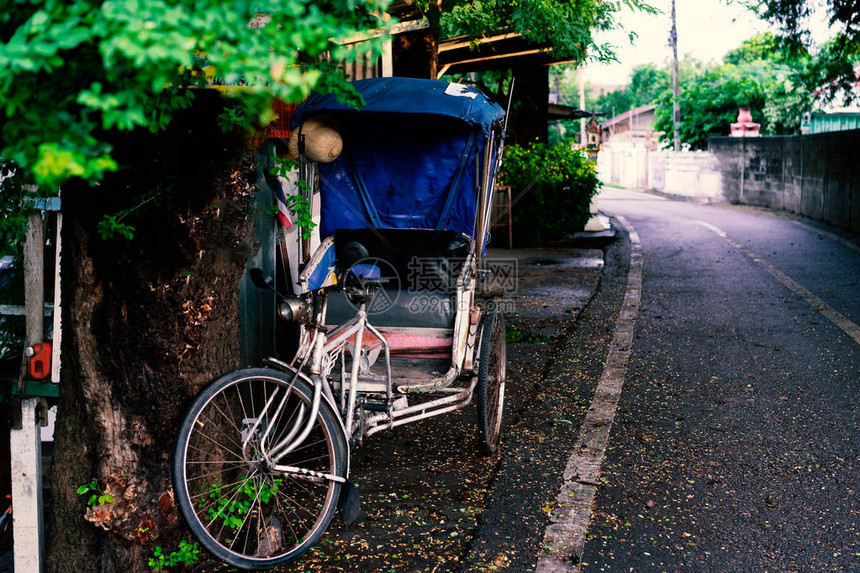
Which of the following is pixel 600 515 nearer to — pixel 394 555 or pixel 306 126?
pixel 394 555

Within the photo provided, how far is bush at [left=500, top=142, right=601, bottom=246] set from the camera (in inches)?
557

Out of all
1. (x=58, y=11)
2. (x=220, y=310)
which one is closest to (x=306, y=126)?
(x=220, y=310)

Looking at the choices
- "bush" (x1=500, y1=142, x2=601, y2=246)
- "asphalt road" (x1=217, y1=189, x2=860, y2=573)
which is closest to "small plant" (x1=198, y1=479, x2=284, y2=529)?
"asphalt road" (x1=217, y1=189, x2=860, y2=573)

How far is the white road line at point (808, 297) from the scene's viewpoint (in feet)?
25.7

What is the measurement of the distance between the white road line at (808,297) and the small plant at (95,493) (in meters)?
6.57

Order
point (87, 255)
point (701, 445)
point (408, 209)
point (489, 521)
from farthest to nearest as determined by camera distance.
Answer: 1. point (408, 209)
2. point (701, 445)
3. point (489, 521)
4. point (87, 255)

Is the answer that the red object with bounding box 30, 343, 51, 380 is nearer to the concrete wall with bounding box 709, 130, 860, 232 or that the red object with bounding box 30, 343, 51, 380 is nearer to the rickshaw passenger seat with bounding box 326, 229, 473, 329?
the rickshaw passenger seat with bounding box 326, 229, 473, 329

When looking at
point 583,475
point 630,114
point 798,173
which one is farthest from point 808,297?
point 630,114

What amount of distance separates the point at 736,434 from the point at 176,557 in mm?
3454

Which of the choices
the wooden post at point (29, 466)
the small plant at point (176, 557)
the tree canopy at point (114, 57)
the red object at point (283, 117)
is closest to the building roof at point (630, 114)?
the red object at point (283, 117)

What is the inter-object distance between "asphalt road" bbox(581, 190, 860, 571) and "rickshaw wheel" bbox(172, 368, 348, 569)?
124 cm

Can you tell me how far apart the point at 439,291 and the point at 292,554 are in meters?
2.54

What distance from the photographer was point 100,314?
331 centimetres

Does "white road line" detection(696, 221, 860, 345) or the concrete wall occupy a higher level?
the concrete wall
